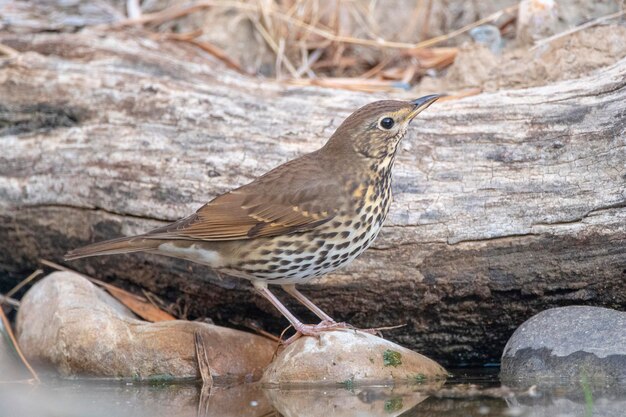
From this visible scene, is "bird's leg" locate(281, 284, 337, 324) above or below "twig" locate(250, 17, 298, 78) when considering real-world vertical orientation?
below

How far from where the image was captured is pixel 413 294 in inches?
230

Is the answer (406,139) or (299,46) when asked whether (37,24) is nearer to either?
(299,46)

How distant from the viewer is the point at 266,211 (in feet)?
18.1

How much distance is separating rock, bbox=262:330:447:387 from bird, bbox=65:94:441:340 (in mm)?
135

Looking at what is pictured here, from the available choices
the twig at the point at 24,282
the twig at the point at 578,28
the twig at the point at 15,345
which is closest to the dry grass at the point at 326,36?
the twig at the point at 578,28

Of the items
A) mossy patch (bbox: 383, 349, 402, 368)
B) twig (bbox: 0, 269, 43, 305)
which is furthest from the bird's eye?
twig (bbox: 0, 269, 43, 305)

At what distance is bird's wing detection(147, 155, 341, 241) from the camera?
545 centimetres

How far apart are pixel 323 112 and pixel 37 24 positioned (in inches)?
119

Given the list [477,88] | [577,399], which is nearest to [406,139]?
[477,88]

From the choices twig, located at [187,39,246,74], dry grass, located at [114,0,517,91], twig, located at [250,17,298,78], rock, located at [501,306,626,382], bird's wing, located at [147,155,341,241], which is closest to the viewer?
rock, located at [501,306,626,382]

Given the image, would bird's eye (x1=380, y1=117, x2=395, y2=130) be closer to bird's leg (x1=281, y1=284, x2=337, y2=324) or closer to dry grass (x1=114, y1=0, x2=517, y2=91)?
bird's leg (x1=281, y1=284, x2=337, y2=324)

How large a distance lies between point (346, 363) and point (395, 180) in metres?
1.27

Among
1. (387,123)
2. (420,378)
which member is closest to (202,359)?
(420,378)

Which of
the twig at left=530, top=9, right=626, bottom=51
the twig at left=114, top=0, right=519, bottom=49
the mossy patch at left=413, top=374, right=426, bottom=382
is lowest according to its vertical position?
the mossy patch at left=413, top=374, right=426, bottom=382
